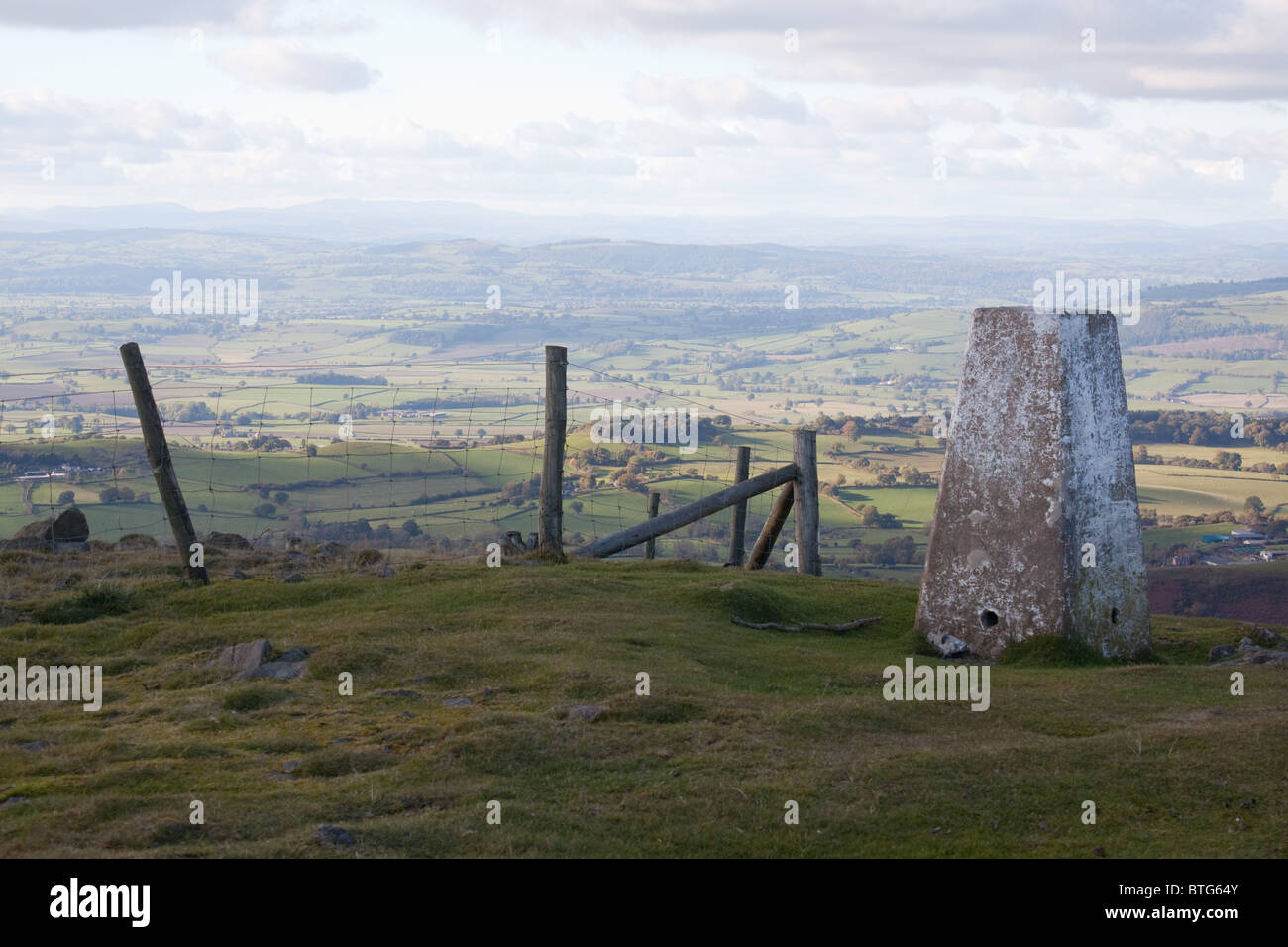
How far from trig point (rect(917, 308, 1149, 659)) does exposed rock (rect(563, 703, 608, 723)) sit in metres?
5.14

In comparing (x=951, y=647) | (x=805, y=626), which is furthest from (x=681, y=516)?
(x=951, y=647)

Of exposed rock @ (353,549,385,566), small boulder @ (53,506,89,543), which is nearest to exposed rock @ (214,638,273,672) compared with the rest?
exposed rock @ (353,549,385,566)

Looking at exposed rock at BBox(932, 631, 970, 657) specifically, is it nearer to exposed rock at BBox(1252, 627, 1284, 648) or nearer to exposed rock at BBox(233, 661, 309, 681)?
exposed rock at BBox(1252, 627, 1284, 648)

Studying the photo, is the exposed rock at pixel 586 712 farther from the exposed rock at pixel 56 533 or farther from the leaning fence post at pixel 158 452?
the exposed rock at pixel 56 533

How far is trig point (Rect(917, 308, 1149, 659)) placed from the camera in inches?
484

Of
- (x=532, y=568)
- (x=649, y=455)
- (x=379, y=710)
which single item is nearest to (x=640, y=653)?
(x=379, y=710)

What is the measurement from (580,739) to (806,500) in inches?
372

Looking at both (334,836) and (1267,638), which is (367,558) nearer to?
(334,836)

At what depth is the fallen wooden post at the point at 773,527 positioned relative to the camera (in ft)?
57.1

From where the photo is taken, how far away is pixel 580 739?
8531 millimetres

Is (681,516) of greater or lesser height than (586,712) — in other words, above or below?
above

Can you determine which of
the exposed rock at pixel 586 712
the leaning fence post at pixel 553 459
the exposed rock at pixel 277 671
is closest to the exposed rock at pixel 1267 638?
the exposed rock at pixel 586 712
